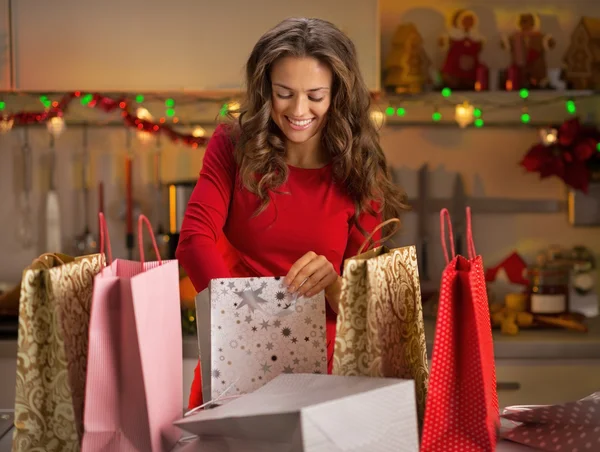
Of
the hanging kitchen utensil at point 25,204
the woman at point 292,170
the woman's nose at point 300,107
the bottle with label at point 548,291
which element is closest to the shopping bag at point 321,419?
the woman at point 292,170

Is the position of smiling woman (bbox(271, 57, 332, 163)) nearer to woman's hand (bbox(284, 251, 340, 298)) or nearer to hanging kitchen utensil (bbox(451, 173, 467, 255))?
woman's hand (bbox(284, 251, 340, 298))

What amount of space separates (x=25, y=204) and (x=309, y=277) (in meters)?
1.92

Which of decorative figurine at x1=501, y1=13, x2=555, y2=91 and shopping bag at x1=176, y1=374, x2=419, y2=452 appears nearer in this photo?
shopping bag at x1=176, y1=374, x2=419, y2=452

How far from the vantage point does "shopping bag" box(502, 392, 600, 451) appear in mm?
978

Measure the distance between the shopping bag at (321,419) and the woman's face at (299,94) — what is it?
499 mm

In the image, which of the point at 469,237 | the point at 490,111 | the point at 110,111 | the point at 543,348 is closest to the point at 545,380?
the point at 543,348

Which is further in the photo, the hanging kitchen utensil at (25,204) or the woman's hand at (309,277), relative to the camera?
the hanging kitchen utensil at (25,204)

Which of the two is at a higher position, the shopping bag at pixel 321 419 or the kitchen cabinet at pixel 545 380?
the shopping bag at pixel 321 419

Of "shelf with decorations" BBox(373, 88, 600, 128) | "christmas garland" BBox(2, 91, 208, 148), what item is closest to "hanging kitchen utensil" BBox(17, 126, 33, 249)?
"christmas garland" BBox(2, 91, 208, 148)

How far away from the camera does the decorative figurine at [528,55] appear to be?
255 cm

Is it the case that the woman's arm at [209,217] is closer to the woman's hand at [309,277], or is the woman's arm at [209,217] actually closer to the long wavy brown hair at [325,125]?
the long wavy brown hair at [325,125]

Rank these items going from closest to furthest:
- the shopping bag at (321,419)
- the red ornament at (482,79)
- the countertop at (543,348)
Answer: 1. the shopping bag at (321,419)
2. the countertop at (543,348)
3. the red ornament at (482,79)

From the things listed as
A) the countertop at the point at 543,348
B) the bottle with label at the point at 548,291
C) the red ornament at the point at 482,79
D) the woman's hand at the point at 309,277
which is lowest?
the countertop at the point at 543,348

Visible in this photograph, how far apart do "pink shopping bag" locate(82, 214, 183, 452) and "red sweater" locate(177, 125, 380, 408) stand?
414 mm
